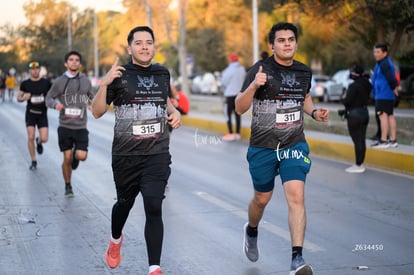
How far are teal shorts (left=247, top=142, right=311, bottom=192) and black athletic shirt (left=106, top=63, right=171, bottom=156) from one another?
789 millimetres

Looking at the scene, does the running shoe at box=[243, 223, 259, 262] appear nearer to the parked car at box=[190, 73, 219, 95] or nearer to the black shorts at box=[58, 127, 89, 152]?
the black shorts at box=[58, 127, 89, 152]

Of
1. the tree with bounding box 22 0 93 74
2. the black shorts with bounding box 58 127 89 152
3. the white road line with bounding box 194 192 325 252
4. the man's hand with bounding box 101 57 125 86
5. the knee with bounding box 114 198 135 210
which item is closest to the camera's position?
the man's hand with bounding box 101 57 125 86

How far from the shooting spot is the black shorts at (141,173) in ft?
18.9

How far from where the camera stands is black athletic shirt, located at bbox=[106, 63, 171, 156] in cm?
577

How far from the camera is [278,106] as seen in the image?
20.0 feet

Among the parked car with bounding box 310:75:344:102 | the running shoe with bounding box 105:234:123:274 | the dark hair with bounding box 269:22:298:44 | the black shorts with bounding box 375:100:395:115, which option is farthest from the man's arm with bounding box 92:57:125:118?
the parked car with bounding box 310:75:344:102

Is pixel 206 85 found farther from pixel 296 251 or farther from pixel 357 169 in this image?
pixel 296 251

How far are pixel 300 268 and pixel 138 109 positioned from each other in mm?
1733

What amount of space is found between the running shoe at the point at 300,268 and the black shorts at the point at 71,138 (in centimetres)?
522

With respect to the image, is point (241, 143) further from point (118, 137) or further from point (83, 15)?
point (83, 15)

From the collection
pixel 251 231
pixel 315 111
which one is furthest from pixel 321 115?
pixel 251 231

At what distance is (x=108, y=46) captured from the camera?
64.1m

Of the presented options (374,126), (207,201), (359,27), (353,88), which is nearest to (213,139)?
(374,126)

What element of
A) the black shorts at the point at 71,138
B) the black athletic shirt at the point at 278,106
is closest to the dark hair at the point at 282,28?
the black athletic shirt at the point at 278,106
